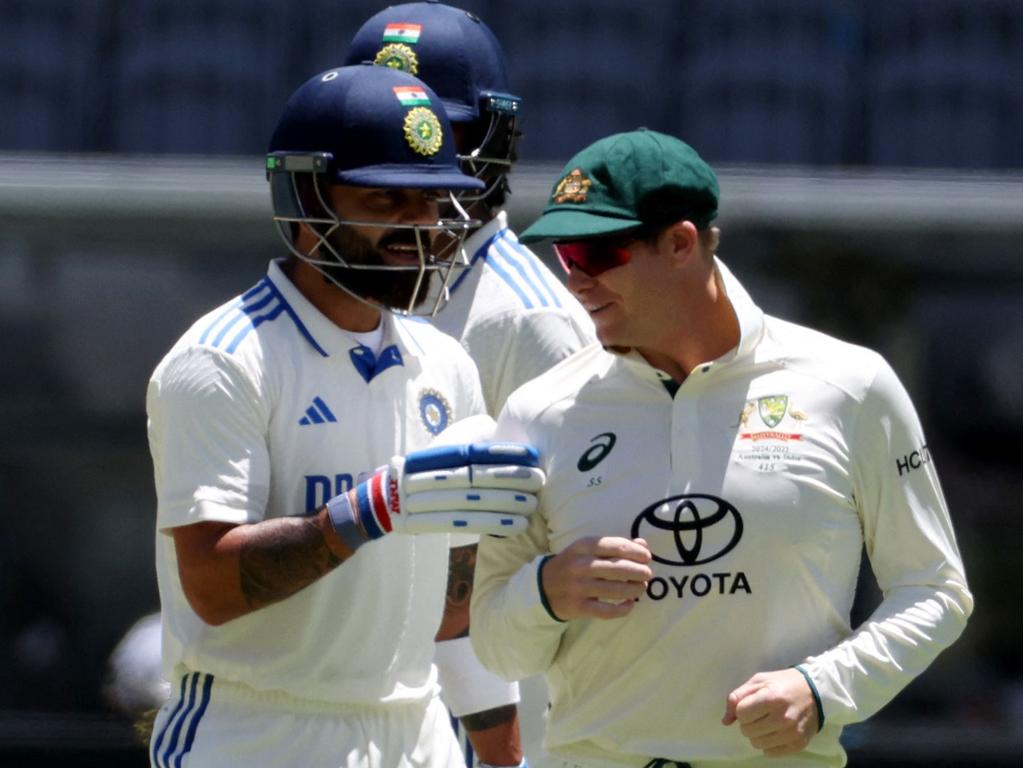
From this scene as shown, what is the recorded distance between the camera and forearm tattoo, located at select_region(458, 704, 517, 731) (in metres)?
2.80

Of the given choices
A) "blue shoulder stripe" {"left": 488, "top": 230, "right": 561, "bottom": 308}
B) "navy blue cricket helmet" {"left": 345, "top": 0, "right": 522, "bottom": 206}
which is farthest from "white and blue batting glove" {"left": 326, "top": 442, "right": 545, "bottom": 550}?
"navy blue cricket helmet" {"left": 345, "top": 0, "right": 522, "bottom": 206}

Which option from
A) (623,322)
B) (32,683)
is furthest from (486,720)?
(32,683)

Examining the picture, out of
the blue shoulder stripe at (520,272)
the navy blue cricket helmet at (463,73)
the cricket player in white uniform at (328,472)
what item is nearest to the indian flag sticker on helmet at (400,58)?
the navy blue cricket helmet at (463,73)

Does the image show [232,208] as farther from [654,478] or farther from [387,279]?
[654,478]

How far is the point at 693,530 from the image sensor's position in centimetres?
205

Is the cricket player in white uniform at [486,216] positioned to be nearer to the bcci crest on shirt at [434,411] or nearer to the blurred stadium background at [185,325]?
the bcci crest on shirt at [434,411]

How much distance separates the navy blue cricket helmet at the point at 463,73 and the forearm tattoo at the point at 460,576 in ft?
1.92

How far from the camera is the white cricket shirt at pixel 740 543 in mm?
2053

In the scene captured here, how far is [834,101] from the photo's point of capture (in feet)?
19.2

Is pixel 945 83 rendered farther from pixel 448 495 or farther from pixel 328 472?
pixel 448 495

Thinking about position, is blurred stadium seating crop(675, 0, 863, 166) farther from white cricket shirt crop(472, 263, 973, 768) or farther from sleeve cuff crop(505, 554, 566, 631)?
sleeve cuff crop(505, 554, 566, 631)

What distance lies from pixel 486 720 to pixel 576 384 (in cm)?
81

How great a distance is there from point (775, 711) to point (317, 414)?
66cm

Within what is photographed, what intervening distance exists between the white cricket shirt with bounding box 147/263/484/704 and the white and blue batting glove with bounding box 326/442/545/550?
0.43ft
